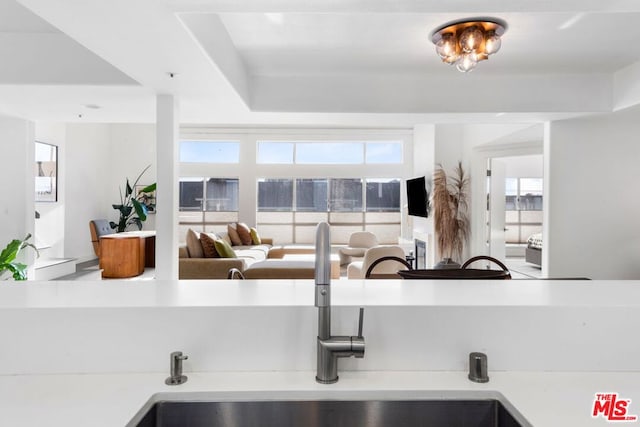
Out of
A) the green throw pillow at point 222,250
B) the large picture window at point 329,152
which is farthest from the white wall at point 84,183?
the green throw pillow at point 222,250

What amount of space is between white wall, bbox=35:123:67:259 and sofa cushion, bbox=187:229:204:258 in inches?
129

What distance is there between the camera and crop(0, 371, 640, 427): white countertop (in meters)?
0.80

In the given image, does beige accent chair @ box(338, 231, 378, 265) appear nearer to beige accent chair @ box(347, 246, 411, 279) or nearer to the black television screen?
the black television screen

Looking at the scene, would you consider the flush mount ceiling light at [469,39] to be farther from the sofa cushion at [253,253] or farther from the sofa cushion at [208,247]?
the sofa cushion at [253,253]

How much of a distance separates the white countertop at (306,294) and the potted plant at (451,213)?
15.5ft

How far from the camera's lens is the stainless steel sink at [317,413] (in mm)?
896

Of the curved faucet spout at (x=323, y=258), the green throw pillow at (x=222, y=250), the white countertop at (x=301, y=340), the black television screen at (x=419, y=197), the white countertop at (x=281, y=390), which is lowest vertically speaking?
the green throw pillow at (x=222, y=250)

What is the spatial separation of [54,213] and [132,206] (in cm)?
150

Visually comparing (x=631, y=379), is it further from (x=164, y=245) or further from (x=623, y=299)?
(x=164, y=245)

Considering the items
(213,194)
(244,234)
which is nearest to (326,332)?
(244,234)

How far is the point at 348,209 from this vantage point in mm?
8609

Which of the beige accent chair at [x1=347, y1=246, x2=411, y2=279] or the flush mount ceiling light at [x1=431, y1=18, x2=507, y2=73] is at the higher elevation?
the flush mount ceiling light at [x1=431, y1=18, x2=507, y2=73]

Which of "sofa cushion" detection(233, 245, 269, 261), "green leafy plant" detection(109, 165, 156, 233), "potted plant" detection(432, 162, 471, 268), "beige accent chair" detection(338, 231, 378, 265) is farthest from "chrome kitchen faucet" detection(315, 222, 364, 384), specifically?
"green leafy plant" detection(109, 165, 156, 233)

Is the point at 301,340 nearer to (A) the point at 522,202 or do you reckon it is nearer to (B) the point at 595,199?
(B) the point at 595,199
